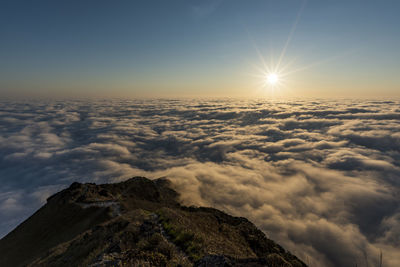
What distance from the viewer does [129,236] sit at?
11.7m

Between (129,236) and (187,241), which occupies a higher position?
(129,236)

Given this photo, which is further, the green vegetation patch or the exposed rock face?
the green vegetation patch

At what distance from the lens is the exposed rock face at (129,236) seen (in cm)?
878

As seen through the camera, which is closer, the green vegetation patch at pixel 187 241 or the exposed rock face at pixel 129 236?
the exposed rock face at pixel 129 236

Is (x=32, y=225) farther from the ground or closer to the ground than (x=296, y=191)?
farther from the ground

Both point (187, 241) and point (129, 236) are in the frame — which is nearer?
point (129, 236)

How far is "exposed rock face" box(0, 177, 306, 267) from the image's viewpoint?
8781mm

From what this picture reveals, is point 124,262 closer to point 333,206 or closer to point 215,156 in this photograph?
point 333,206

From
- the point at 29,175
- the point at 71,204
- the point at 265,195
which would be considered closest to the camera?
the point at 71,204

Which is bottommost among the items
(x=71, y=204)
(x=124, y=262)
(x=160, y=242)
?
(x=71, y=204)

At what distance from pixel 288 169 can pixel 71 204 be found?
11011cm

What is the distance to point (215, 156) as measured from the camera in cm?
15238

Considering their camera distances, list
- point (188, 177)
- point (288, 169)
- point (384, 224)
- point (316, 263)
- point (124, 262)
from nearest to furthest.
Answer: point (124, 262), point (316, 263), point (384, 224), point (188, 177), point (288, 169)

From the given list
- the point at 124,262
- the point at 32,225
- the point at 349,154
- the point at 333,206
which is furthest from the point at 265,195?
the point at 349,154
